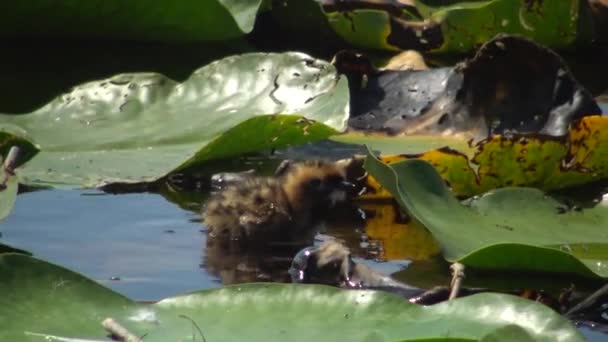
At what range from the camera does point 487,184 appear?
228 centimetres

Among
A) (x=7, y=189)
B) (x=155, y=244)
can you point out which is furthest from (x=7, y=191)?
(x=155, y=244)

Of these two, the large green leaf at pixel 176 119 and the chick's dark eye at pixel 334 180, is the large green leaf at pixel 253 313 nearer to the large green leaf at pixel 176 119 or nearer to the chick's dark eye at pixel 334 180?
the large green leaf at pixel 176 119

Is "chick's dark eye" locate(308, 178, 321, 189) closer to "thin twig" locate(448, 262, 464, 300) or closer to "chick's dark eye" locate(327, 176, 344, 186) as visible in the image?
"chick's dark eye" locate(327, 176, 344, 186)

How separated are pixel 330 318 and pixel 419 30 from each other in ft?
6.86

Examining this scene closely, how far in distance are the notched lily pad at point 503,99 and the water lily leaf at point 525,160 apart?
0.92ft

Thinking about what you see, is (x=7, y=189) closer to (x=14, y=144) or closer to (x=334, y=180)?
(x=14, y=144)

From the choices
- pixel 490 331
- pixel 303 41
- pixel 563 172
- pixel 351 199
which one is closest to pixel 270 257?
pixel 351 199

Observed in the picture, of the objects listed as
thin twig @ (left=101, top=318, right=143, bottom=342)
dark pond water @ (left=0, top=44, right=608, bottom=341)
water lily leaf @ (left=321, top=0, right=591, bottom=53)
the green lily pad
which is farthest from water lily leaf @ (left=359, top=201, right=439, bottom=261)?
water lily leaf @ (left=321, top=0, right=591, bottom=53)

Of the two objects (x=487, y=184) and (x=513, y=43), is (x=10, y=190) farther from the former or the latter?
(x=513, y=43)

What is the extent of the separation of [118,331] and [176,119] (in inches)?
41.4

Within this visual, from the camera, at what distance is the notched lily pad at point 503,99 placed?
2.61 m

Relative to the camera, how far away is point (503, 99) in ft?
8.76

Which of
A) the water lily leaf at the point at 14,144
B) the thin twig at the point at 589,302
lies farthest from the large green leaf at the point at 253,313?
the water lily leaf at the point at 14,144

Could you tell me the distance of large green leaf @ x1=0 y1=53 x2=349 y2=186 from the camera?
2.30 metres
